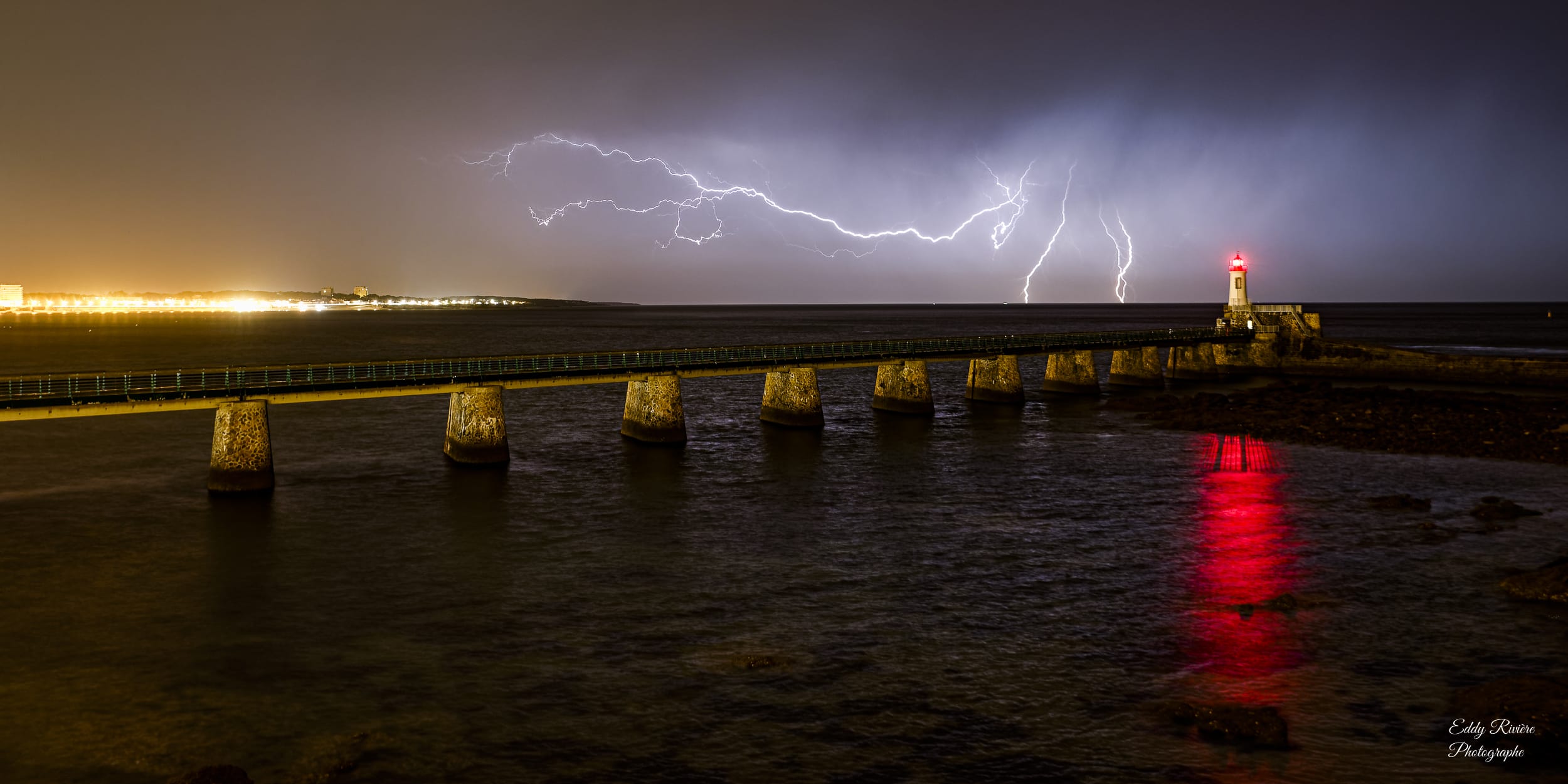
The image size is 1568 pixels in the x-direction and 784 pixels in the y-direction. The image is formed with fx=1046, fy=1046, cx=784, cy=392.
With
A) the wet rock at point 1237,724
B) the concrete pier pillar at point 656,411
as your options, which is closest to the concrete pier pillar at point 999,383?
the concrete pier pillar at point 656,411

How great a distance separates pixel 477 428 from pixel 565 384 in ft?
12.0

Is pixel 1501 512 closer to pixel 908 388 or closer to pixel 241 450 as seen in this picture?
pixel 908 388

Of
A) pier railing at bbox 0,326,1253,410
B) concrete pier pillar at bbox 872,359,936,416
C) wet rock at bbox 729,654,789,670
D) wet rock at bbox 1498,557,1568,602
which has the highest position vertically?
pier railing at bbox 0,326,1253,410

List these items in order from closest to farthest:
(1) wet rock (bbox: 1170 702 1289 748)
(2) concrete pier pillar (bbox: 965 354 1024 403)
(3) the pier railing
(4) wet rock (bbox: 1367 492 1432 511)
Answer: (1) wet rock (bbox: 1170 702 1289 748) < (3) the pier railing < (4) wet rock (bbox: 1367 492 1432 511) < (2) concrete pier pillar (bbox: 965 354 1024 403)

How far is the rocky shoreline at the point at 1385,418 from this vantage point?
4281 centimetres

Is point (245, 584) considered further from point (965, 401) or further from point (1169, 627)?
point (965, 401)

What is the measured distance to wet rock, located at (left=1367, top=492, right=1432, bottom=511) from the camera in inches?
1249

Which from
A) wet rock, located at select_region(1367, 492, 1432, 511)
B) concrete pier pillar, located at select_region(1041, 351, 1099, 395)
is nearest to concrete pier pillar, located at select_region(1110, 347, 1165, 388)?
concrete pier pillar, located at select_region(1041, 351, 1099, 395)

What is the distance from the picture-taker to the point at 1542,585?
22406 millimetres

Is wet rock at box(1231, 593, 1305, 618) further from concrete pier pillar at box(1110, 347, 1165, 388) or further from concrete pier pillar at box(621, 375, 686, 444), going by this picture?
concrete pier pillar at box(1110, 347, 1165, 388)

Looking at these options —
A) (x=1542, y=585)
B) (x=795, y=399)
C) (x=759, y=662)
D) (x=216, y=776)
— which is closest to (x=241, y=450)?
(x=216, y=776)

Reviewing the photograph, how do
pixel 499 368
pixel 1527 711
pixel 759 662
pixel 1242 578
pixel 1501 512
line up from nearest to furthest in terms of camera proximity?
pixel 1527 711 < pixel 759 662 < pixel 1242 578 < pixel 1501 512 < pixel 499 368

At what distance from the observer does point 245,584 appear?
24.7 metres

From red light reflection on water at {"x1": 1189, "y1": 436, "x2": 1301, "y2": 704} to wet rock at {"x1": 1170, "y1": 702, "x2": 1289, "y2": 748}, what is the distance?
41.6 inches
